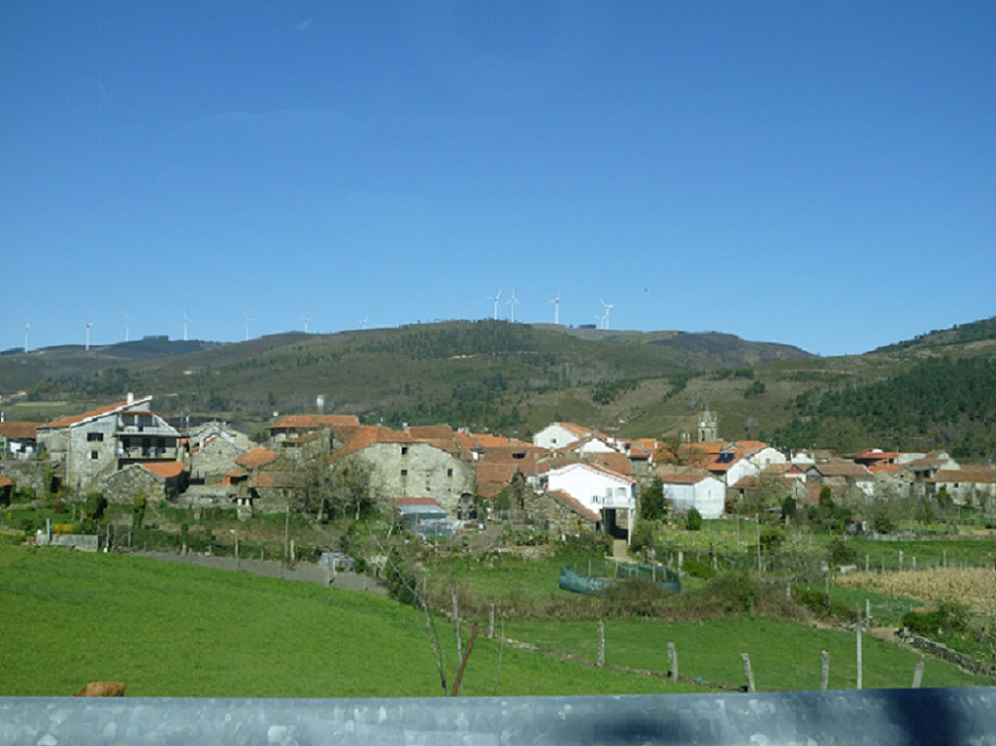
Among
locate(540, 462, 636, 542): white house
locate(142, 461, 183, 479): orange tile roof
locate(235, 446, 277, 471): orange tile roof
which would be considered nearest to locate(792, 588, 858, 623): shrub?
locate(540, 462, 636, 542): white house

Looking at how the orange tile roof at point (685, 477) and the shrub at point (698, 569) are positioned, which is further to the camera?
the orange tile roof at point (685, 477)

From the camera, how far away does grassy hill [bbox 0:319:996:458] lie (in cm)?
9225

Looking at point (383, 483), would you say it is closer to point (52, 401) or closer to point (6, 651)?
point (6, 651)

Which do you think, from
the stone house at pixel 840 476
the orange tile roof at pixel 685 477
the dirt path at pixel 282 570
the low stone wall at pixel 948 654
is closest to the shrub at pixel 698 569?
the low stone wall at pixel 948 654

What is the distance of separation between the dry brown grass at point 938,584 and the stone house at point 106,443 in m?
33.7

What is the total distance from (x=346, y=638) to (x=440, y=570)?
12194mm

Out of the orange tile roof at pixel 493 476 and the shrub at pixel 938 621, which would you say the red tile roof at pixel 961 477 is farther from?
the shrub at pixel 938 621

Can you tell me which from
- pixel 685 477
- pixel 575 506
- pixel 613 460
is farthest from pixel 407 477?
pixel 685 477

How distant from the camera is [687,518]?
45.2 meters

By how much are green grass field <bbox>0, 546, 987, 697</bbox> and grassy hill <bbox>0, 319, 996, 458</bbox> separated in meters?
66.4

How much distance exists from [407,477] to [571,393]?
87047mm

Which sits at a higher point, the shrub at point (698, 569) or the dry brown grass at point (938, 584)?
the shrub at point (698, 569)

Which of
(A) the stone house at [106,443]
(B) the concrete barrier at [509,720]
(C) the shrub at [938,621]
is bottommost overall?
(C) the shrub at [938,621]

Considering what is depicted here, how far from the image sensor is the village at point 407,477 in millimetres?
40531
